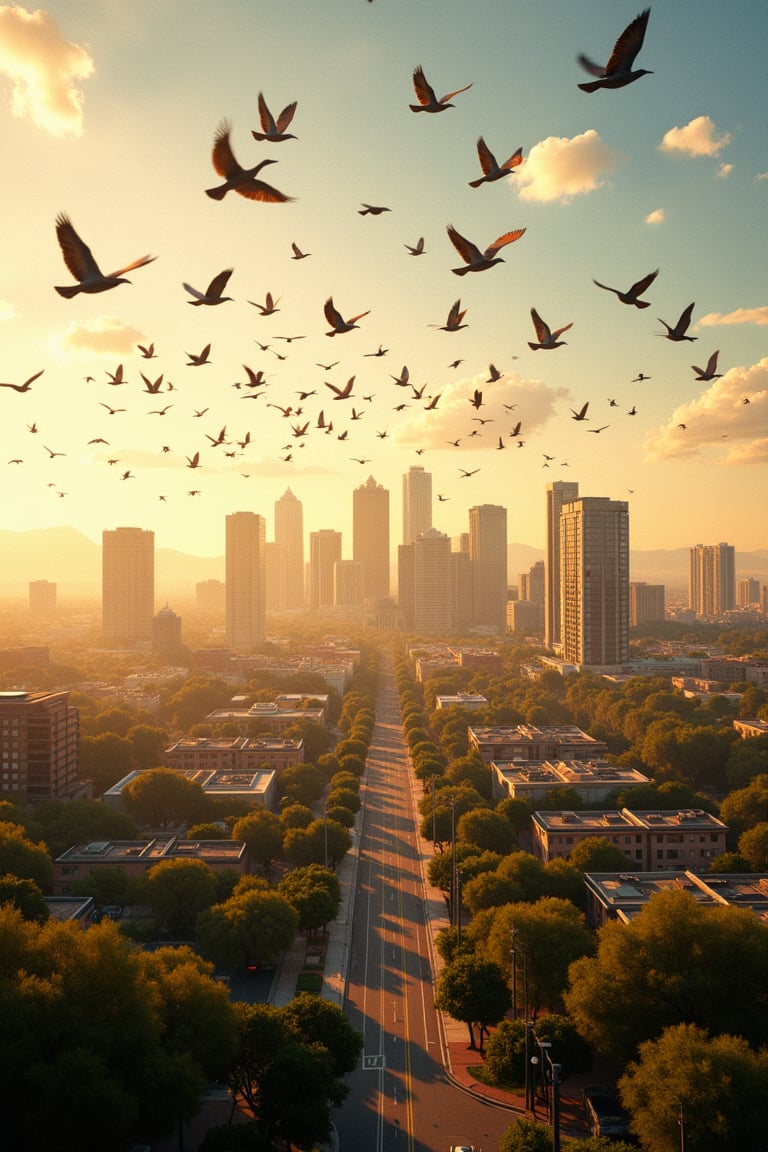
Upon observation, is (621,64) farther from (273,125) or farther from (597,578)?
(597,578)

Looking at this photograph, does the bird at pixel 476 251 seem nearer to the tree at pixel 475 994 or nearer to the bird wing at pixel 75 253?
the bird wing at pixel 75 253

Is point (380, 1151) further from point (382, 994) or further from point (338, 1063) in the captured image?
point (382, 994)

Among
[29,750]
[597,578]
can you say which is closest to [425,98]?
[29,750]

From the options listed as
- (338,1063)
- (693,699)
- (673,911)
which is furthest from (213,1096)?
(693,699)

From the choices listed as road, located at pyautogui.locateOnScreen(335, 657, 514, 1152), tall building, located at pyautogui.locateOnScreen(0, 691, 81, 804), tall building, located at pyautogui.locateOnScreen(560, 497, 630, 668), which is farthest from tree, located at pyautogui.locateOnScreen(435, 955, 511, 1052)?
tall building, located at pyautogui.locateOnScreen(560, 497, 630, 668)

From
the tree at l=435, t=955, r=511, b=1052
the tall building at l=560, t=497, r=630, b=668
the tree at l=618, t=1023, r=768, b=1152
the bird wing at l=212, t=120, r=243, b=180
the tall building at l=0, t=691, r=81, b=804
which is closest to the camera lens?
the bird wing at l=212, t=120, r=243, b=180

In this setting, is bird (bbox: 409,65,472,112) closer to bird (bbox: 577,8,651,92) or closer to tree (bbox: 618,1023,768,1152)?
bird (bbox: 577,8,651,92)
